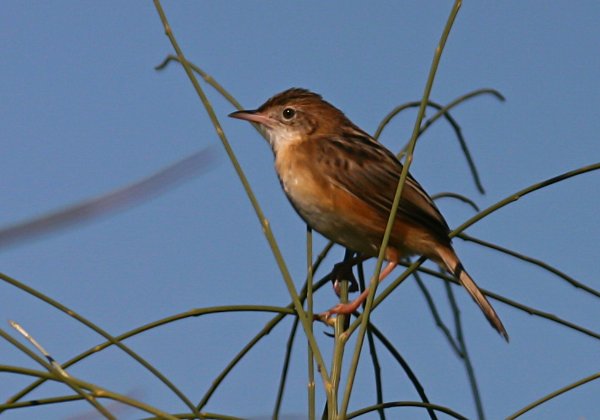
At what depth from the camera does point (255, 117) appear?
532 centimetres

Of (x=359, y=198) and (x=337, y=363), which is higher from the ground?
(x=359, y=198)

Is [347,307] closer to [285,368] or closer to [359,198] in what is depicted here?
[285,368]

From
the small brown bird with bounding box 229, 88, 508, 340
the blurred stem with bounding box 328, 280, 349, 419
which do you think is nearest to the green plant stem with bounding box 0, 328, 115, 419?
the blurred stem with bounding box 328, 280, 349, 419

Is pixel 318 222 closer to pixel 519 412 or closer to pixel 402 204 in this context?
pixel 402 204

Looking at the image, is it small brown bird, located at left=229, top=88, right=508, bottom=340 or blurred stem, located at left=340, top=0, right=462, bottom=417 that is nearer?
blurred stem, located at left=340, top=0, right=462, bottom=417

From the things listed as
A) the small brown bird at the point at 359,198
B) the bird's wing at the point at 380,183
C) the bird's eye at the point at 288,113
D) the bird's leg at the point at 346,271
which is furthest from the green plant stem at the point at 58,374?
the bird's eye at the point at 288,113


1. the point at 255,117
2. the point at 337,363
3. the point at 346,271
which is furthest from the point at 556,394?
the point at 255,117

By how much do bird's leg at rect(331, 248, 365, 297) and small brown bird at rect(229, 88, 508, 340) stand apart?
0.14m

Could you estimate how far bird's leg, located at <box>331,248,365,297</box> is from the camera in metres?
3.89

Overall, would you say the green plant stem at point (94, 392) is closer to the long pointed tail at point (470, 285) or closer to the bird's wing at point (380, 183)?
the long pointed tail at point (470, 285)

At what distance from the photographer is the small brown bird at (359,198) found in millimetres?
4602

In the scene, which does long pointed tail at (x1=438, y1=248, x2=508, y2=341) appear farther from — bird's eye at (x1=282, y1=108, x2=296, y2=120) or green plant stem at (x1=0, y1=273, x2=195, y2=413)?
green plant stem at (x1=0, y1=273, x2=195, y2=413)

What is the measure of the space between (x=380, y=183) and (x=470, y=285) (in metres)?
0.83

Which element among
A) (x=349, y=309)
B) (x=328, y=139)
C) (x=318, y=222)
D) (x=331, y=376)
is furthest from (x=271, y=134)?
(x=331, y=376)
